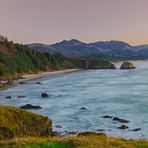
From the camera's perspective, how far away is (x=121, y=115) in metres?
52.6

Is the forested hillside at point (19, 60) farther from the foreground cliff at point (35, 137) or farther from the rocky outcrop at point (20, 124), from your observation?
the foreground cliff at point (35, 137)

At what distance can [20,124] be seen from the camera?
1058 inches

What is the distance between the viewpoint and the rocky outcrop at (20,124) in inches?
985

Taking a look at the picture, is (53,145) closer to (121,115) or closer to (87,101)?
(121,115)

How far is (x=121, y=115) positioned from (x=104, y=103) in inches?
517

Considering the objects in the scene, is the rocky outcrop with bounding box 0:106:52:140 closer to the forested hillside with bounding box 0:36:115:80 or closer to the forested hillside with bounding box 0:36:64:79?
the forested hillside with bounding box 0:36:115:80

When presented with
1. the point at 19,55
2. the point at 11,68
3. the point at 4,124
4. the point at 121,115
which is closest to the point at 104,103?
the point at 121,115

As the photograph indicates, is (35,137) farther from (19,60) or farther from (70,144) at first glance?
(19,60)

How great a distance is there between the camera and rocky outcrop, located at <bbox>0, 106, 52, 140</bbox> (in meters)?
25.0

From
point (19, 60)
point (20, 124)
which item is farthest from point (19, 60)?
point (20, 124)

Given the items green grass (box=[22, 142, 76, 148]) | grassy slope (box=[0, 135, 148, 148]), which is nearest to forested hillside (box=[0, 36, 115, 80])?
grassy slope (box=[0, 135, 148, 148])

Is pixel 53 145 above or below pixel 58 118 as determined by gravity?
above

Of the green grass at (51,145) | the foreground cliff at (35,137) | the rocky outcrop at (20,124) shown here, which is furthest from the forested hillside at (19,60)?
the green grass at (51,145)

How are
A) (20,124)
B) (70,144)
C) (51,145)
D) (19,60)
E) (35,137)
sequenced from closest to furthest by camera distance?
(51,145)
(70,144)
(35,137)
(20,124)
(19,60)
